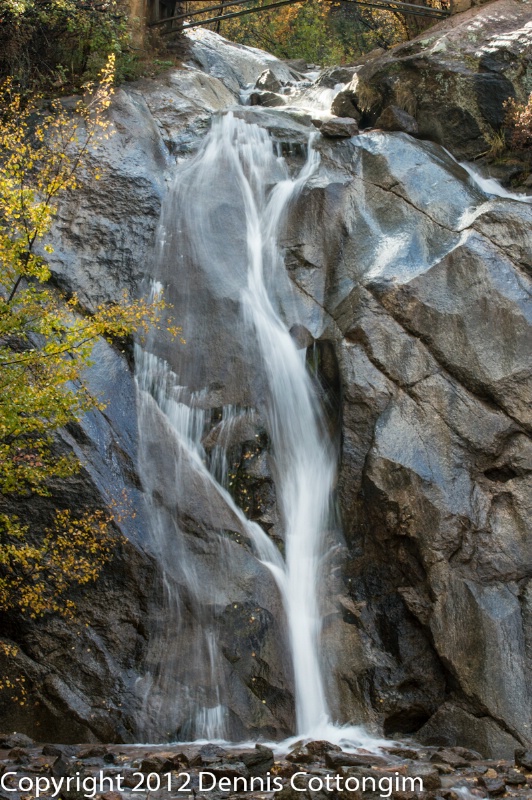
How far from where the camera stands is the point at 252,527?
10.3m

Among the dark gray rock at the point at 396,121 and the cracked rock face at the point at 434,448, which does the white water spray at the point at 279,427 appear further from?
the dark gray rock at the point at 396,121

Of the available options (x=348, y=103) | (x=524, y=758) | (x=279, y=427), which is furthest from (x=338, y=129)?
(x=524, y=758)

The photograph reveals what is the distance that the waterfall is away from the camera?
364 inches

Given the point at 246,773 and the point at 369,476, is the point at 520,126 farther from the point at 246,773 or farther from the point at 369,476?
the point at 246,773

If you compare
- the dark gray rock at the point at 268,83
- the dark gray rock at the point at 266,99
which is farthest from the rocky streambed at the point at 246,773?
the dark gray rock at the point at 268,83

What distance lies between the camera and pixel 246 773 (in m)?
7.04

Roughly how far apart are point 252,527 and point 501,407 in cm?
370

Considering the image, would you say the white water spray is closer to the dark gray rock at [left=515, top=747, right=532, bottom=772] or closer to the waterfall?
the waterfall

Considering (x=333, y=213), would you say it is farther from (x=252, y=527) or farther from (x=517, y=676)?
(x=517, y=676)

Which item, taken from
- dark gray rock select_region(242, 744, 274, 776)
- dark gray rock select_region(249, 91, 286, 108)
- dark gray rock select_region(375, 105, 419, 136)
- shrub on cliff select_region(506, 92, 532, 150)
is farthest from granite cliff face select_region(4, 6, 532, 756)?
dark gray rock select_region(249, 91, 286, 108)

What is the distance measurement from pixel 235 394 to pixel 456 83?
28.6ft

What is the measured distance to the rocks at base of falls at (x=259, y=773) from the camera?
6688mm

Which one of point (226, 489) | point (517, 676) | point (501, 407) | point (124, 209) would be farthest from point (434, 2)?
point (517, 676)

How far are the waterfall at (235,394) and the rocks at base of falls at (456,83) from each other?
8.98 feet
